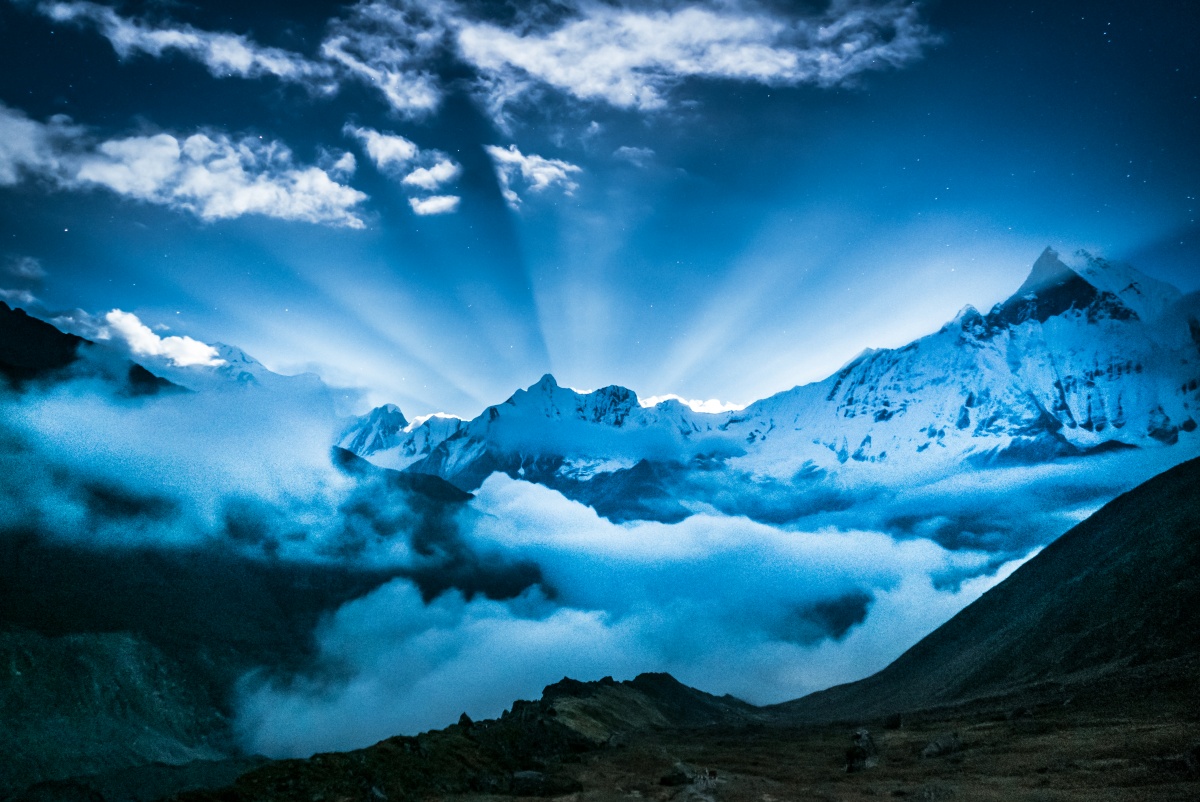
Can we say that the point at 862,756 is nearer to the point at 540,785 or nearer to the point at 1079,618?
the point at 540,785

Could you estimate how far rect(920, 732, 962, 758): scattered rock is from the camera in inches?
1969

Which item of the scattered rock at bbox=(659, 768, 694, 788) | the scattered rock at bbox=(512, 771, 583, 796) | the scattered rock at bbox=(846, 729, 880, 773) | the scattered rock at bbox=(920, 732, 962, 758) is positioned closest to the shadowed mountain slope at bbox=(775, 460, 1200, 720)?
the scattered rock at bbox=(920, 732, 962, 758)

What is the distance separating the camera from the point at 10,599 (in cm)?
18550

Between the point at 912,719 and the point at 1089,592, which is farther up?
the point at 1089,592

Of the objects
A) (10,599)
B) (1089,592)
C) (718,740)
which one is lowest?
(718,740)

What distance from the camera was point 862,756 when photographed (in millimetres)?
50844

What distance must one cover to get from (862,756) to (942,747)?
19.3 ft

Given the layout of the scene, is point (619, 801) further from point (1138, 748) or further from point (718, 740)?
point (718, 740)

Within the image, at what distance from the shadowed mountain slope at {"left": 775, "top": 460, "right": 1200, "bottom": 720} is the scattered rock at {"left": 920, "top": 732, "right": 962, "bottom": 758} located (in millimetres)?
30346

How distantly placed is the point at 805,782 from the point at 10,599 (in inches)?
8829

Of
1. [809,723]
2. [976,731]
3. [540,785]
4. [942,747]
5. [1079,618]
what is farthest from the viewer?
[809,723]

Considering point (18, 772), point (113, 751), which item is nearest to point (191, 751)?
point (113, 751)

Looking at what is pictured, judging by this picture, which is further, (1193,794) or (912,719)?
A: (912,719)

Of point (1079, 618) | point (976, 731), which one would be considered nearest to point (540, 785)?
point (976, 731)
